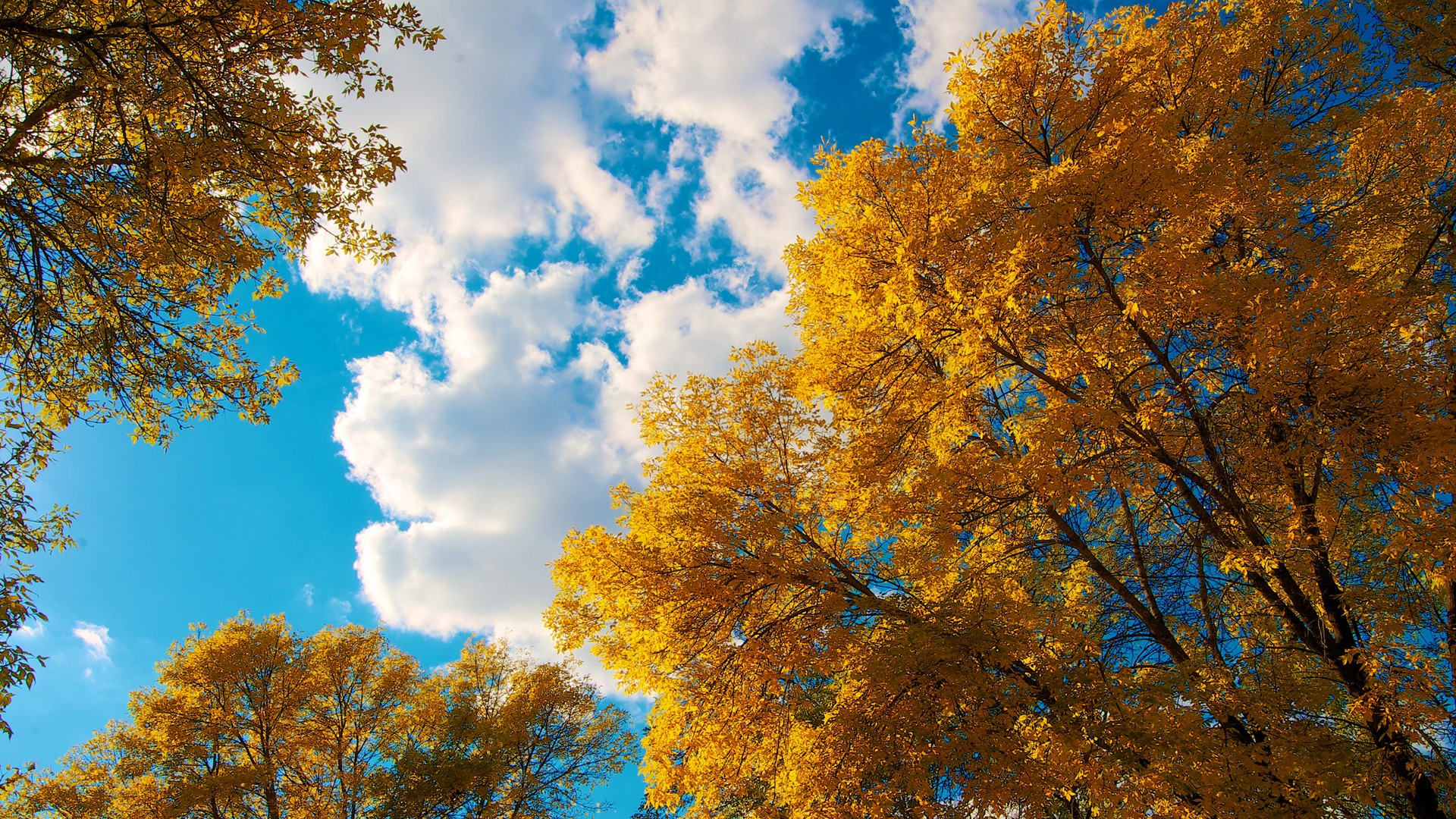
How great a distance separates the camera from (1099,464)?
5.43 m

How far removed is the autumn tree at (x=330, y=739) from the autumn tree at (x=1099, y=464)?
843 cm

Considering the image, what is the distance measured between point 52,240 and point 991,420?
8436 mm

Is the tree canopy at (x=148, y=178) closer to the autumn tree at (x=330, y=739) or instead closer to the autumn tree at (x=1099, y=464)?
the autumn tree at (x=1099, y=464)

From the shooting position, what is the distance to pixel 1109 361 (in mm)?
5598

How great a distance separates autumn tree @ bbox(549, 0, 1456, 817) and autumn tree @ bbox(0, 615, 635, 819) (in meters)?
8.43

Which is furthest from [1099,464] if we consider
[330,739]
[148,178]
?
[330,739]

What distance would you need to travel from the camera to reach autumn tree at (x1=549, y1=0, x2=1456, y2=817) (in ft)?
15.5

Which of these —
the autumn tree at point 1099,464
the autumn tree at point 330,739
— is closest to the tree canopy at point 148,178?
the autumn tree at point 1099,464

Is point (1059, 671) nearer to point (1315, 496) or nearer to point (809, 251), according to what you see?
point (1315, 496)

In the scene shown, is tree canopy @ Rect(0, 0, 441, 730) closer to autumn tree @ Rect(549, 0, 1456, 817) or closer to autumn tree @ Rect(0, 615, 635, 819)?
autumn tree @ Rect(549, 0, 1456, 817)

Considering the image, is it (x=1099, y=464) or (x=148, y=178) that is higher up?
(x=148, y=178)

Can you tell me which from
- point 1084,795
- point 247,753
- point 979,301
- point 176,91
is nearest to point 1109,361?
point 979,301

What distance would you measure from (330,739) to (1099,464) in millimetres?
16716

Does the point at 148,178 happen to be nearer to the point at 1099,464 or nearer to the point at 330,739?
the point at 1099,464
